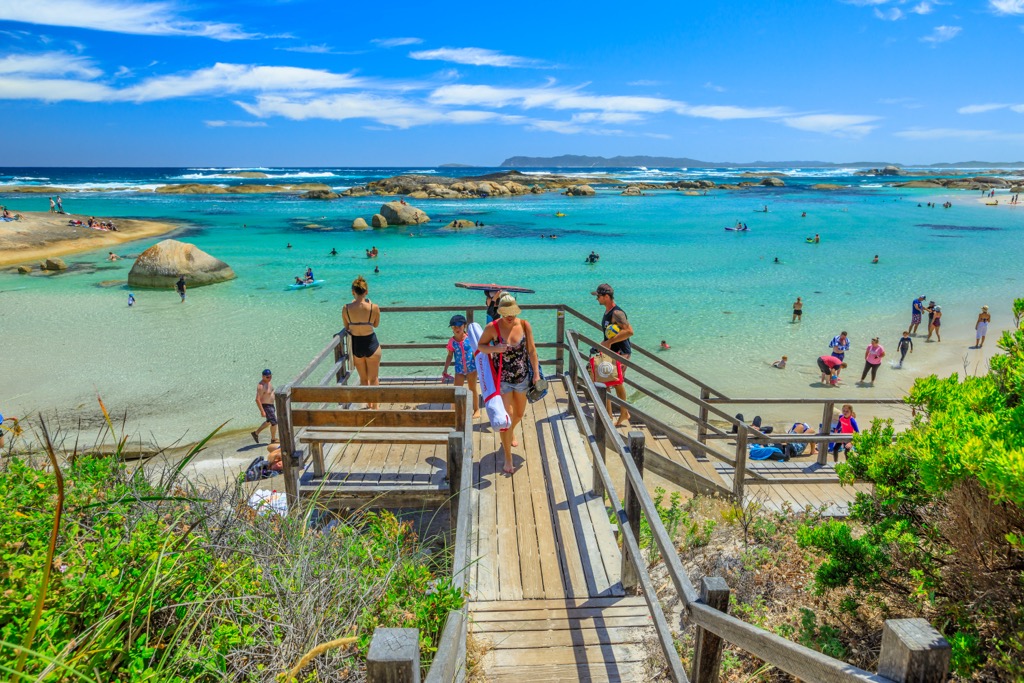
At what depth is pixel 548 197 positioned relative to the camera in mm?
89000

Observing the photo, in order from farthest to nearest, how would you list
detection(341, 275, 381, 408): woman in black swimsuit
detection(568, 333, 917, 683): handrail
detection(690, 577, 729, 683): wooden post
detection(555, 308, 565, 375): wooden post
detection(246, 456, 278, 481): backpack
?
detection(246, 456, 278, 481): backpack → detection(555, 308, 565, 375): wooden post → detection(341, 275, 381, 408): woman in black swimsuit → detection(690, 577, 729, 683): wooden post → detection(568, 333, 917, 683): handrail

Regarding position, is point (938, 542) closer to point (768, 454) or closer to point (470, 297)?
point (768, 454)

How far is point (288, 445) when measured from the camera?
5828 mm

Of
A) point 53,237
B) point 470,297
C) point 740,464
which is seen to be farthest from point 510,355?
point 53,237

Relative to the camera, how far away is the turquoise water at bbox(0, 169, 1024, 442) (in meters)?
14.7

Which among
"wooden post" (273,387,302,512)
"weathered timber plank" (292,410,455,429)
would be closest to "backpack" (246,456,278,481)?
"wooden post" (273,387,302,512)

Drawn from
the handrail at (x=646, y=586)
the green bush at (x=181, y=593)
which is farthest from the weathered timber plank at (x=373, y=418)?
the green bush at (x=181, y=593)

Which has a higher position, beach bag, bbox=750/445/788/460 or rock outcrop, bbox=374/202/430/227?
rock outcrop, bbox=374/202/430/227

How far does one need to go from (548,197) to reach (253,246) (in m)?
57.1

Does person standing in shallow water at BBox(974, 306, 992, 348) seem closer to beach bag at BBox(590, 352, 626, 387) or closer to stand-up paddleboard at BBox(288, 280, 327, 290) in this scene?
beach bag at BBox(590, 352, 626, 387)

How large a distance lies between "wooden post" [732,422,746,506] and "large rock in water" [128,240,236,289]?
84.2ft

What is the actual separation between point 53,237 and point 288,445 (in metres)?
43.3

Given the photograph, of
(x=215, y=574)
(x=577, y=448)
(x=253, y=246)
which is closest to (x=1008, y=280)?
(x=577, y=448)

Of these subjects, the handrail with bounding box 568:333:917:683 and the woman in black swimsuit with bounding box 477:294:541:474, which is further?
the woman in black swimsuit with bounding box 477:294:541:474
